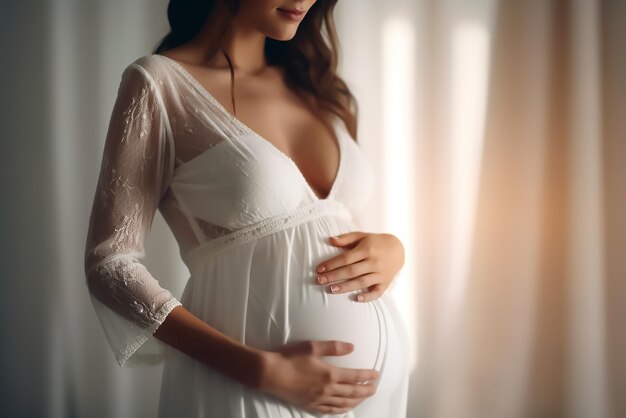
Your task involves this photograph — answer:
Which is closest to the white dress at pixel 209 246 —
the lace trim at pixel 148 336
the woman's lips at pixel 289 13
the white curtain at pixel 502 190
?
the lace trim at pixel 148 336

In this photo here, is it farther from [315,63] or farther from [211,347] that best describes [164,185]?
[315,63]

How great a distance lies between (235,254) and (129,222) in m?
0.17

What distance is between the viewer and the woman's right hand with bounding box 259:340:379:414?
35.2 inches

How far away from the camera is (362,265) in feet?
3.43

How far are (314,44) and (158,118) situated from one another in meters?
0.47

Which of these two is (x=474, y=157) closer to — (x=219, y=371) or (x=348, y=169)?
(x=348, y=169)

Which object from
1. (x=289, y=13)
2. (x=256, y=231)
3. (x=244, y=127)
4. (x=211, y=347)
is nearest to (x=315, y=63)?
(x=289, y=13)

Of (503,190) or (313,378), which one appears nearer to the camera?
(313,378)

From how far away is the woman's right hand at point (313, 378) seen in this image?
0.89m

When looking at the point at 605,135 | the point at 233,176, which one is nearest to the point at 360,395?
the point at 233,176

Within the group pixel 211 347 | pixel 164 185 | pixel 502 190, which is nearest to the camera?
pixel 211 347

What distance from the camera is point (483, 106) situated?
168 cm

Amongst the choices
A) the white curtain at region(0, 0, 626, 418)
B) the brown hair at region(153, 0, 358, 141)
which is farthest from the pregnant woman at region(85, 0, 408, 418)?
the white curtain at region(0, 0, 626, 418)

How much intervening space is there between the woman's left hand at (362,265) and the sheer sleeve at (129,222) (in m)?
0.26
